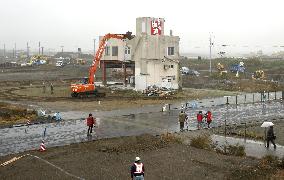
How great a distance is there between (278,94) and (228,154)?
3335 centimetres

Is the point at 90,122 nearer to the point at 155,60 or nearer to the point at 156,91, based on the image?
the point at 156,91

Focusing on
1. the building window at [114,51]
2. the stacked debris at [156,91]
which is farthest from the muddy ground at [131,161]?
the building window at [114,51]

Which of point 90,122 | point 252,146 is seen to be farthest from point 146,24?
point 252,146

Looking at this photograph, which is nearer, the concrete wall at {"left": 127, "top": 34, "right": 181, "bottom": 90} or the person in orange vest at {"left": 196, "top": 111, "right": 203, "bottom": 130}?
the person in orange vest at {"left": 196, "top": 111, "right": 203, "bottom": 130}

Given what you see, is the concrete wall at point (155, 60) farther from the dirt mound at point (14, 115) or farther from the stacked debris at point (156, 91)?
the dirt mound at point (14, 115)

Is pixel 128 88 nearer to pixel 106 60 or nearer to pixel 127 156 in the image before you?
pixel 106 60

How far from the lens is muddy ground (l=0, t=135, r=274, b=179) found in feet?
63.3

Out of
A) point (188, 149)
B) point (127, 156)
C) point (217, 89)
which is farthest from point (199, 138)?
point (217, 89)

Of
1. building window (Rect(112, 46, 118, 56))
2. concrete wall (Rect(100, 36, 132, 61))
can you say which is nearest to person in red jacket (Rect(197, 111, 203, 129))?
concrete wall (Rect(100, 36, 132, 61))

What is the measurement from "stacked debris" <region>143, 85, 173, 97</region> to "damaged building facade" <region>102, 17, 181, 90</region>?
1.71 m

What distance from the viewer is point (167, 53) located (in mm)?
56594

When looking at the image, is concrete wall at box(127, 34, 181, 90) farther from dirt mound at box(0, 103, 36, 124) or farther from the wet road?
dirt mound at box(0, 103, 36, 124)

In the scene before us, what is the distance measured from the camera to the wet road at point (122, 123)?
87.4ft

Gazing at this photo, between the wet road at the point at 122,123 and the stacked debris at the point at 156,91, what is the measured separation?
6.92 metres
